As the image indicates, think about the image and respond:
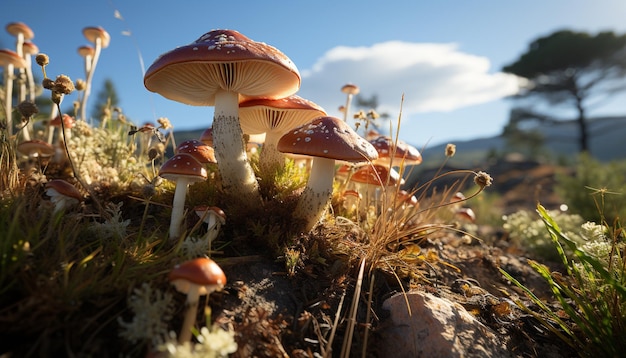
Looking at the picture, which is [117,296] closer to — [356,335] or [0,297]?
[0,297]

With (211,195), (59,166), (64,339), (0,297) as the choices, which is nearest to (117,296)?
(64,339)

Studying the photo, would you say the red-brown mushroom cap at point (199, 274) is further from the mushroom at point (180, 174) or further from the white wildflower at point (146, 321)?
the mushroom at point (180, 174)

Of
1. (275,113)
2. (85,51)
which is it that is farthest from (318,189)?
(85,51)

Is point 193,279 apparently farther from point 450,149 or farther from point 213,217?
point 450,149

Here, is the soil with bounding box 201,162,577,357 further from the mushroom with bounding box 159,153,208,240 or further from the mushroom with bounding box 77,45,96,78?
the mushroom with bounding box 77,45,96,78

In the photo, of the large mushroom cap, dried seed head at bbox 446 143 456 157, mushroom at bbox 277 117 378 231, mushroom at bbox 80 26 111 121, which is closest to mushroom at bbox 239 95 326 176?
the large mushroom cap
